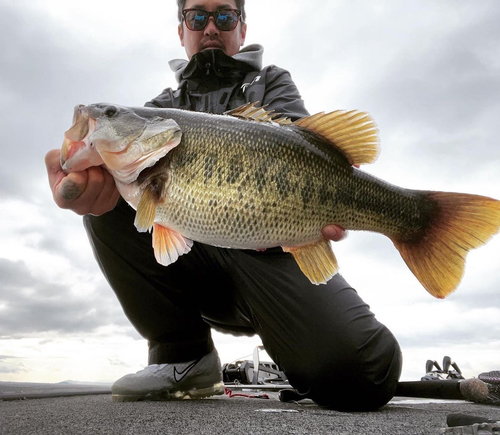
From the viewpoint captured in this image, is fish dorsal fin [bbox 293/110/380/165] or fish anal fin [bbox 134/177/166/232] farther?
fish dorsal fin [bbox 293/110/380/165]

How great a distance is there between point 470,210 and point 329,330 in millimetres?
957

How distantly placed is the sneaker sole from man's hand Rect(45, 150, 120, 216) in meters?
1.11

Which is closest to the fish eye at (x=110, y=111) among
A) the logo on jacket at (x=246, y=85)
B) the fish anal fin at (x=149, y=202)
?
the fish anal fin at (x=149, y=202)

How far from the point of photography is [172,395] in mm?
2830

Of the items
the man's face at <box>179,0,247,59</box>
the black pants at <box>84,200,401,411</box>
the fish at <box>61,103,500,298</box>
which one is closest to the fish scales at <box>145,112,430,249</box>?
the fish at <box>61,103,500,298</box>

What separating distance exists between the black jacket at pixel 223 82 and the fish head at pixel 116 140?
122 centimetres

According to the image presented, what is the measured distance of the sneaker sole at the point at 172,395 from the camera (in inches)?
108

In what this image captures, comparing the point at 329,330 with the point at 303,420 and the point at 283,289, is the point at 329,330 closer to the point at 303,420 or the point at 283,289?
the point at 283,289

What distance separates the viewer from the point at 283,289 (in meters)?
2.72

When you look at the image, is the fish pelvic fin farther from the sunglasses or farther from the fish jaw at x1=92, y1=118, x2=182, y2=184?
the sunglasses

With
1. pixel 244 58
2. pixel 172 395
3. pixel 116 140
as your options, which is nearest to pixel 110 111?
pixel 116 140

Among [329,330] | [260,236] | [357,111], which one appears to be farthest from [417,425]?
[357,111]

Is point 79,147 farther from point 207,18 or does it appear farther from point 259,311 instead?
point 207,18

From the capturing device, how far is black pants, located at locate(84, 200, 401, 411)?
2.60 m
